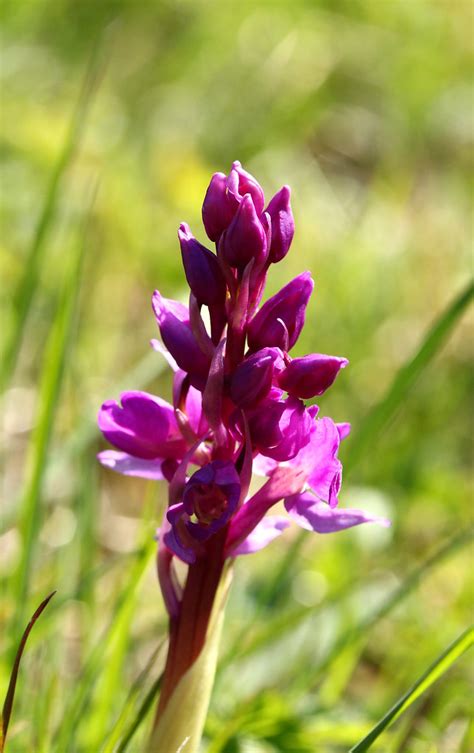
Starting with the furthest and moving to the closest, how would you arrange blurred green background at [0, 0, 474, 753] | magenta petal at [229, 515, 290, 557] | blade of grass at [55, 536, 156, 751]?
blurred green background at [0, 0, 474, 753], blade of grass at [55, 536, 156, 751], magenta petal at [229, 515, 290, 557]

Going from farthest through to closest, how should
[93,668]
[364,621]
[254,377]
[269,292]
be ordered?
[269,292] < [364,621] < [93,668] < [254,377]

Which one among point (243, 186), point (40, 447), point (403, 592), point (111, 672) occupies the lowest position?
point (111, 672)

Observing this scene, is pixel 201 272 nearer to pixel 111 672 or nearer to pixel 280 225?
pixel 280 225

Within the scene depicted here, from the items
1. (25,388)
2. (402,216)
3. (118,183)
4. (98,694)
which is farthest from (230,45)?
(98,694)

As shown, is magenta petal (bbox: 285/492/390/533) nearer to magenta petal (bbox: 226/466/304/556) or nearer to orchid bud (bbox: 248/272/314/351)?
magenta petal (bbox: 226/466/304/556)

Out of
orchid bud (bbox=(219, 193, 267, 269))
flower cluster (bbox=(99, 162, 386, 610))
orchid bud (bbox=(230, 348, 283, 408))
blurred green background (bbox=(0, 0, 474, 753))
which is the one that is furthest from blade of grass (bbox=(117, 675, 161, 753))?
orchid bud (bbox=(219, 193, 267, 269))

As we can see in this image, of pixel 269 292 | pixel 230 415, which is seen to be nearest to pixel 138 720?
Result: pixel 230 415

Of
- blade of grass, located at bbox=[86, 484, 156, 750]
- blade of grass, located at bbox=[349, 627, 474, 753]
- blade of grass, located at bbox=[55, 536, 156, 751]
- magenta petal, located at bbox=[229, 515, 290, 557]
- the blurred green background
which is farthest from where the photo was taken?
the blurred green background

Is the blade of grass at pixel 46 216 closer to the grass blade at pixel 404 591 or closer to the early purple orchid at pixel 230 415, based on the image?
the early purple orchid at pixel 230 415

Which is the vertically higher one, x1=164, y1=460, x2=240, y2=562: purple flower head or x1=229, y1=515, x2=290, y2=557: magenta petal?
x1=164, y1=460, x2=240, y2=562: purple flower head
